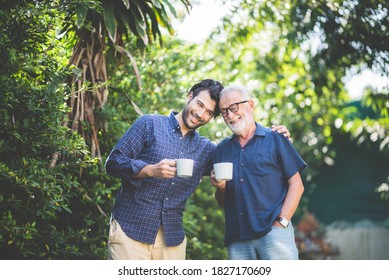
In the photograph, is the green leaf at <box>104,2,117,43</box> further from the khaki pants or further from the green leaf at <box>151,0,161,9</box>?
the khaki pants

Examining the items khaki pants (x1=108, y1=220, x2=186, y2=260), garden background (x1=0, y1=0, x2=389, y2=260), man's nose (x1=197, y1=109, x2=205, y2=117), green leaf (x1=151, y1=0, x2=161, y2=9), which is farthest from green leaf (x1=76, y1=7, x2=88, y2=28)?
khaki pants (x1=108, y1=220, x2=186, y2=260)

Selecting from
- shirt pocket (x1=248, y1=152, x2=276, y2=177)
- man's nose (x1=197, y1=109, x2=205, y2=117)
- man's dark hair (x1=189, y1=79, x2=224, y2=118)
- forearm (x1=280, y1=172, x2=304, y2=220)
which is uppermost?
man's dark hair (x1=189, y1=79, x2=224, y2=118)

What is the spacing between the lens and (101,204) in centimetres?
461

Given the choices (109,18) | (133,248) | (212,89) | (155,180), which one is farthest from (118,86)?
(133,248)

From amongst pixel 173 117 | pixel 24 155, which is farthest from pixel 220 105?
pixel 24 155

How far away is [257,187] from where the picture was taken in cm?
320

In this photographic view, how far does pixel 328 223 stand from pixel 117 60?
8.62 meters

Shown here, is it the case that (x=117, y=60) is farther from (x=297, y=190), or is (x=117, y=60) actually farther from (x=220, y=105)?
(x=297, y=190)

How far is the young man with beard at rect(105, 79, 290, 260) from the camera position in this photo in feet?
10.6

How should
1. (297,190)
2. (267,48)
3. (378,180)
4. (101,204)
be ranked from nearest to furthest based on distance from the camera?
(297,190) → (101,204) → (267,48) → (378,180)

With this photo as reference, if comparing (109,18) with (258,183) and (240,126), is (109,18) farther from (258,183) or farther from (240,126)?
(258,183)

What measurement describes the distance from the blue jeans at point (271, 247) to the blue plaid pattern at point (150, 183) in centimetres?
48

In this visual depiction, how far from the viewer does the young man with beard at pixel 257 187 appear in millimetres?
3119

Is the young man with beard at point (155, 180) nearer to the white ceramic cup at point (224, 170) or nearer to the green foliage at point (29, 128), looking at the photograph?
the white ceramic cup at point (224, 170)
